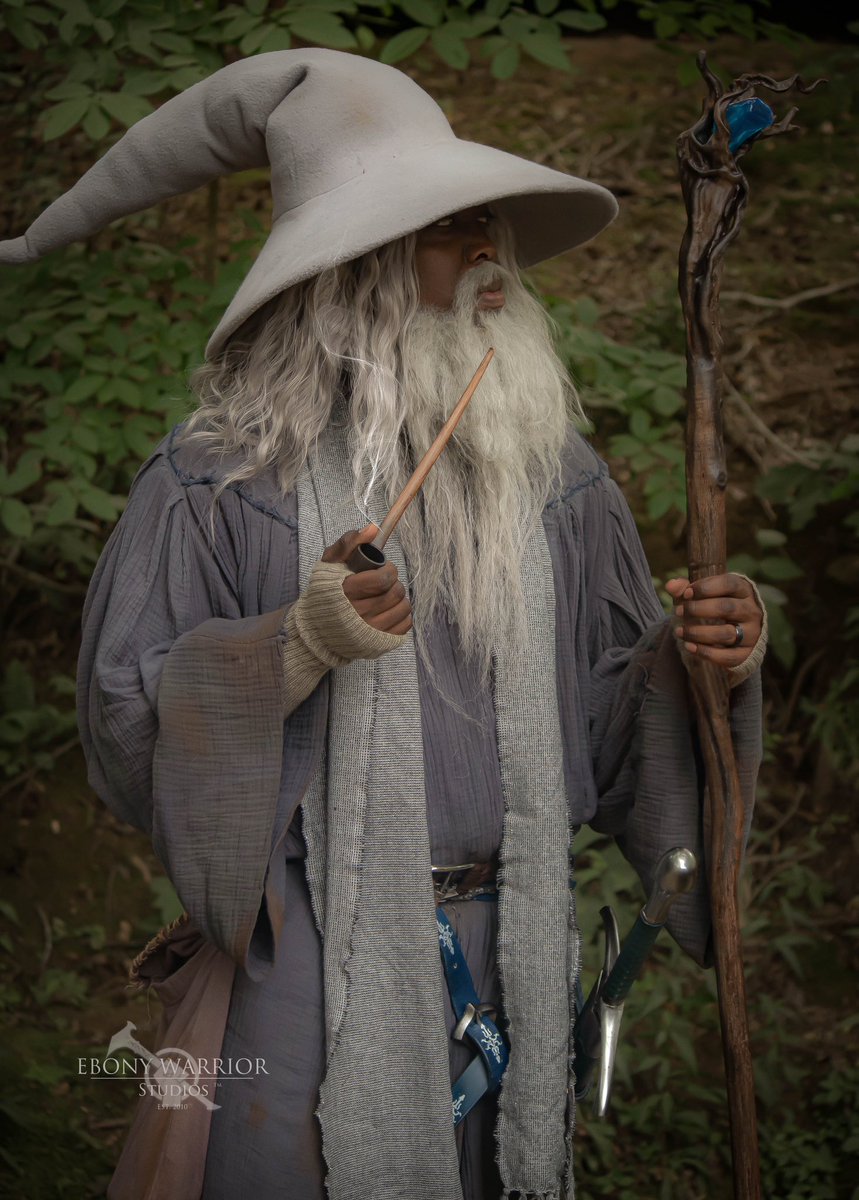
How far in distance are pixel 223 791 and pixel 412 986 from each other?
403 mm

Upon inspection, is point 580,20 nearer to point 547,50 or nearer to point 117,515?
point 547,50

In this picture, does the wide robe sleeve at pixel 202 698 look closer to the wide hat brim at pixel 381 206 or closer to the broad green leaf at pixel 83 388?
the wide hat brim at pixel 381 206

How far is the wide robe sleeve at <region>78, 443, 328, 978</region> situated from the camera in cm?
175

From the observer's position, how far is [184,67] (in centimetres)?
309

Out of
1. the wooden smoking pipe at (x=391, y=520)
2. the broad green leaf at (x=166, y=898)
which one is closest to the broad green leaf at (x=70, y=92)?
the wooden smoking pipe at (x=391, y=520)

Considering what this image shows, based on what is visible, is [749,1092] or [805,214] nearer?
[749,1092]

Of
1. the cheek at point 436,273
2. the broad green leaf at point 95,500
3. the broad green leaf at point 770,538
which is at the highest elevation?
the cheek at point 436,273

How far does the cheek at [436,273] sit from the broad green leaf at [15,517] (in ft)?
5.52

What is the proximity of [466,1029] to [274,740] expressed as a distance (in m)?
0.56

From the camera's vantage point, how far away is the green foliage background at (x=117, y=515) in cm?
321

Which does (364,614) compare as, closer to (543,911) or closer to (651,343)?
(543,911)

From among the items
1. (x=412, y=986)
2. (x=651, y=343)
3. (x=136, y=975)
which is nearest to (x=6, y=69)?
(x=651, y=343)

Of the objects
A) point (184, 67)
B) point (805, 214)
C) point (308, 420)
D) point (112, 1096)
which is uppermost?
point (184, 67)

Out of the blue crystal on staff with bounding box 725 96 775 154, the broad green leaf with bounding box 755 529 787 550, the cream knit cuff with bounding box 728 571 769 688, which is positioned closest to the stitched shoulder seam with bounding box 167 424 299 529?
the cream knit cuff with bounding box 728 571 769 688
